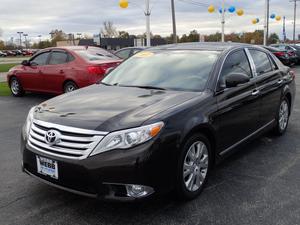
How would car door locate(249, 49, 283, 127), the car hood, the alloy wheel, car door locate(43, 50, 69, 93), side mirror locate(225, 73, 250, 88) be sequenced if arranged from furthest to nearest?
1. car door locate(43, 50, 69, 93)
2. car door locate(249, 49, 283, 127)
3. side mirror locate(225, 73, 250, 88)
4. the alloy wheel
5. the car hood

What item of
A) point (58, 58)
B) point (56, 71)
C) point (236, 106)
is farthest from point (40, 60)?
point (236, 106)

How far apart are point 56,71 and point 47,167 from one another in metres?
7.12

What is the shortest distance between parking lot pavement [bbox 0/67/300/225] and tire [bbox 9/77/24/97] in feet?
22.4

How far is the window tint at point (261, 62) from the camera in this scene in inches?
210

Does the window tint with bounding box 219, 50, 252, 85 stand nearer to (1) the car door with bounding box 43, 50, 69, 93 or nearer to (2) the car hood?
(2) the car hood

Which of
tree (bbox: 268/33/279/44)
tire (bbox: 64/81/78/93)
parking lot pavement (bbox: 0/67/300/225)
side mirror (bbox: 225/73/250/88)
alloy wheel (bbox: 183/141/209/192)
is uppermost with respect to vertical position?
tree (bbox: 268/33/279/44)

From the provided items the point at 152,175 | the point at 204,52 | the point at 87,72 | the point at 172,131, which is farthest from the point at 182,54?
the point at 87,72

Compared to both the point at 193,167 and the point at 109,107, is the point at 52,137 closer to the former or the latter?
the point at 109,107

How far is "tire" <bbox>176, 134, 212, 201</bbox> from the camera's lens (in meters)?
3.46

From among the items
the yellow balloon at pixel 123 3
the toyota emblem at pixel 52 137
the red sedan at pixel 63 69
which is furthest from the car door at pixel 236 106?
the yellow balloon at pixel 123 3

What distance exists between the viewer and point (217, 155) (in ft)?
13.5

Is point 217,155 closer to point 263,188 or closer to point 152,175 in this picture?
point 263,188

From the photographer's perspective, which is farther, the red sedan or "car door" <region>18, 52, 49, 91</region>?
"car door" <region>18, 52, 49, 91</region>

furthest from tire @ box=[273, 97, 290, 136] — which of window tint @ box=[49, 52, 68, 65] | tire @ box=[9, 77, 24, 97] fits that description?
tire @ box=[9, 77, 24, 97]
